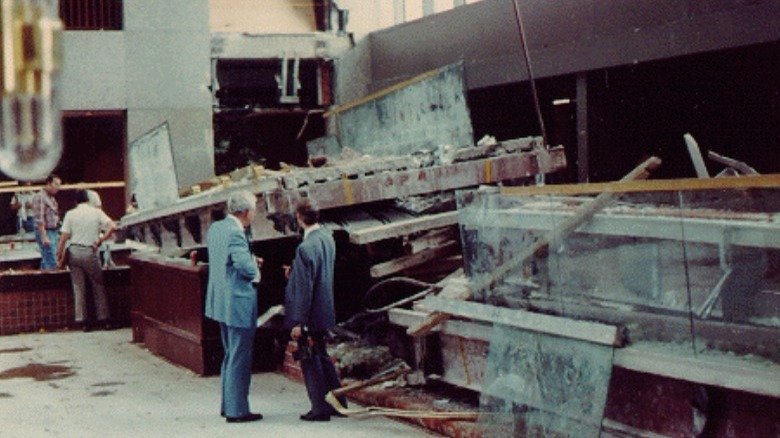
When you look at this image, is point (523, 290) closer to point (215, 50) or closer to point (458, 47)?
point (458, 47)

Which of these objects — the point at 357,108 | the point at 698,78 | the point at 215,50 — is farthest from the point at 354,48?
the point at 698,78

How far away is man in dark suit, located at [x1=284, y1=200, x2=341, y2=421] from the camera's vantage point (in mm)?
7992

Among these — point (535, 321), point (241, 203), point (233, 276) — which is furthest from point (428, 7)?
point (535, 321)

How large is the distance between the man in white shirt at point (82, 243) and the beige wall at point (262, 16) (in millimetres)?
5656

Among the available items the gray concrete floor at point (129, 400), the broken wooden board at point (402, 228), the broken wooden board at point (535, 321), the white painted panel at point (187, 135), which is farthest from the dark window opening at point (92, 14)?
the broken wooden board at point (535, 321)

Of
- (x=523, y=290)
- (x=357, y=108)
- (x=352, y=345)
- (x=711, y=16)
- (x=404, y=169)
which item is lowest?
(x=352, y=345)

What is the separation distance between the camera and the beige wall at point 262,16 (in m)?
Answer: 18.9

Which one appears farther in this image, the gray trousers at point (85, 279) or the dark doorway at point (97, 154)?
the dark doorway at point (97, 154)

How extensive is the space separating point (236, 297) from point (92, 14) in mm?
11141

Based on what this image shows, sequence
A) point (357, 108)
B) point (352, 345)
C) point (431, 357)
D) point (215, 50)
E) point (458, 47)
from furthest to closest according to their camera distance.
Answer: point (215, 50), point (458, 47), point (357, 108), point (352, 345), point (431, 357)

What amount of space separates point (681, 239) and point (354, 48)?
564 inches

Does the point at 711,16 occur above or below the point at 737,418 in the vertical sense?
above

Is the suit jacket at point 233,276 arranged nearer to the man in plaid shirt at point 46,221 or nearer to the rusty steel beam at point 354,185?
the rusty steel beam at point 354,185

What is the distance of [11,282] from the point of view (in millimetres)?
14258
